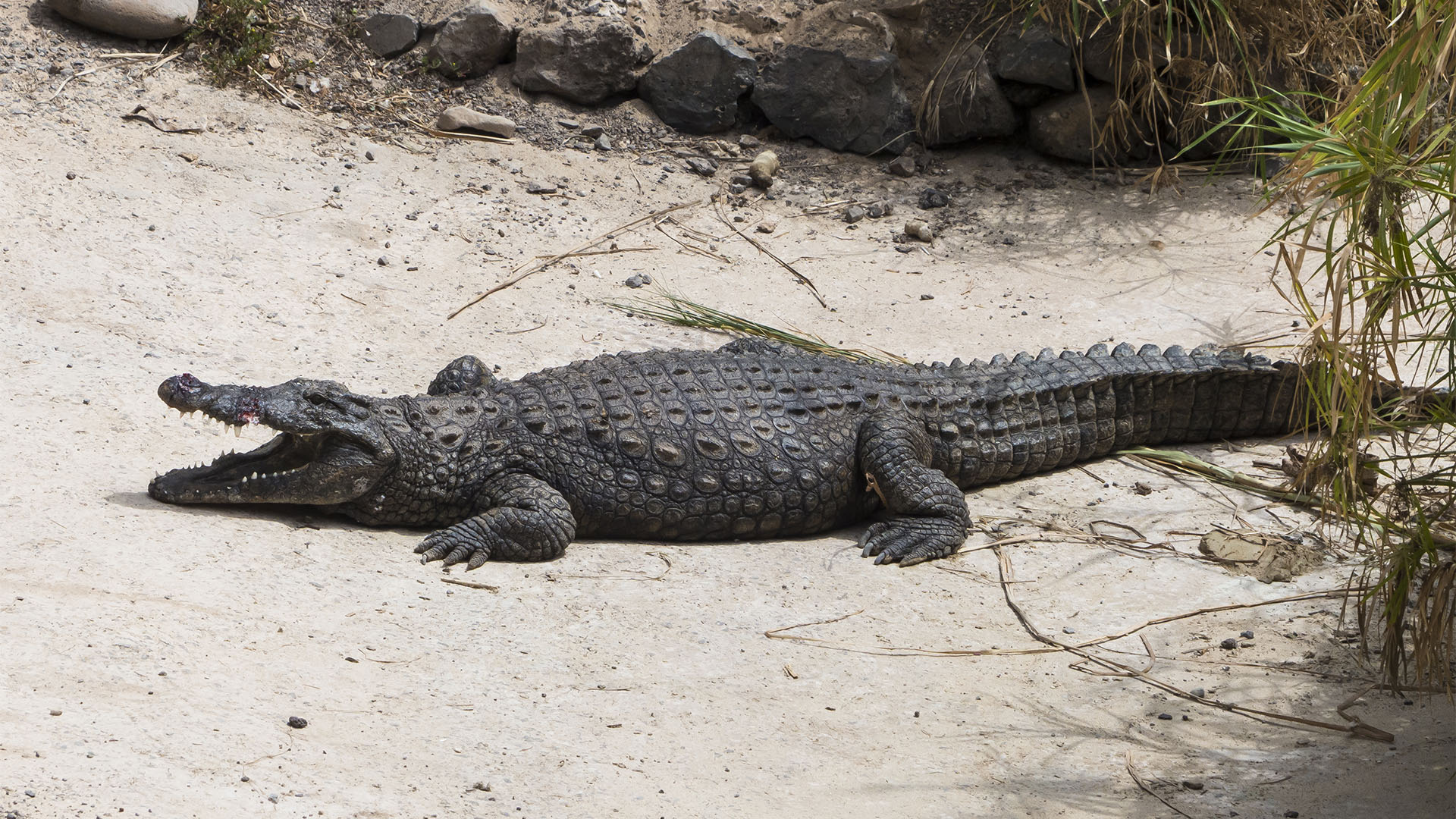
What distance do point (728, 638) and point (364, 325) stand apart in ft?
10.5

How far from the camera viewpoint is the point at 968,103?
26.8 ft

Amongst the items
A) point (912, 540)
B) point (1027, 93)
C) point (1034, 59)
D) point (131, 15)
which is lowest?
point (912, 540)

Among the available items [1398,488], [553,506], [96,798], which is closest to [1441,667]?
[1398,488]

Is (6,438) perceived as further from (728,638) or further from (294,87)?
(294,87)

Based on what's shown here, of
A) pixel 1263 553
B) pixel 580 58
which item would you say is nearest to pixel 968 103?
pixel 580 58

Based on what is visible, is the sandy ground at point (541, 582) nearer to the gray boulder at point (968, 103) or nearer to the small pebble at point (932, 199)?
the small pebble at point (932, 199)

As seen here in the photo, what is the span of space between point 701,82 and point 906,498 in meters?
4.35

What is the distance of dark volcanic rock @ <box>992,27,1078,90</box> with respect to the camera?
7.91 meters

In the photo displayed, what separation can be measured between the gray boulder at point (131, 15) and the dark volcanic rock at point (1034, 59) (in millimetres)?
5332

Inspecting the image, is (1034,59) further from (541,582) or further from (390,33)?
(541,582)

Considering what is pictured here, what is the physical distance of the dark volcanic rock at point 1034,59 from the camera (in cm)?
791

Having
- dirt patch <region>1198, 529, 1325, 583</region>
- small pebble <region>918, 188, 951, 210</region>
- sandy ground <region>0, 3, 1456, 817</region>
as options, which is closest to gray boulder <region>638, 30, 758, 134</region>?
sandy ground <region>0, 3, 1456, 817</region>

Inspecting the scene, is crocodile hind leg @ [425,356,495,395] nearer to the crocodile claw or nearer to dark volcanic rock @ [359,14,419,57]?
the crocodile claw

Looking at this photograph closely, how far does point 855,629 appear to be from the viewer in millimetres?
4148
